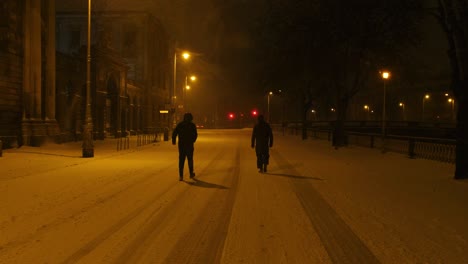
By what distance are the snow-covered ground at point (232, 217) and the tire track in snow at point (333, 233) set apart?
0.02 m

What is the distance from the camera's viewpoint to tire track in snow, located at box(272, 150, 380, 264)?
5910mm

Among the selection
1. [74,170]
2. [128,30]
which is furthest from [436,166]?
[128,30]

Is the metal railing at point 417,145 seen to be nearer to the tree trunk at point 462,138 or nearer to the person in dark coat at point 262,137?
the tree trunk at point 462,138

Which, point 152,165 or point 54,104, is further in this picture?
point 54,104

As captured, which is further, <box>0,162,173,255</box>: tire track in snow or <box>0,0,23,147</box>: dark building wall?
<box>0,0,23,147</box>: dark building wall

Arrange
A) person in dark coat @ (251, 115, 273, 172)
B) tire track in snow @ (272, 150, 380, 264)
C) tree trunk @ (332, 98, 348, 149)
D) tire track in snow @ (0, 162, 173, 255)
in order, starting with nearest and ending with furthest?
tire track in snow @ (272, 150, 380, 264)
tire track in snow @ (0, 162, 173, 255)
person in dark coat @ (251, 115, 273, 172)
tree trunk @ (332, 98, 348, 149)

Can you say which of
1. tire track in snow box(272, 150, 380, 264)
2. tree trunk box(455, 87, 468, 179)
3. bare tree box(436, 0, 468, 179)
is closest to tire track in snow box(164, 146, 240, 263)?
tire track in snow box(272, 150, 380, 264)

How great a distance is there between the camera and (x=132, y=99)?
175 ft

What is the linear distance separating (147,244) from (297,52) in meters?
30.5

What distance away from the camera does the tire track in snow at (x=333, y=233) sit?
5910 millimetres

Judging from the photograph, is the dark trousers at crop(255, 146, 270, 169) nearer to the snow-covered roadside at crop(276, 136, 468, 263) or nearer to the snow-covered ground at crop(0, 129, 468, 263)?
the snow-covered ground at crop(0, 129, 468, 263)

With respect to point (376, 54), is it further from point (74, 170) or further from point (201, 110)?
point (201, 110)

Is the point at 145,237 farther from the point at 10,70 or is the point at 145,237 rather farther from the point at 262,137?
the point at 10,70

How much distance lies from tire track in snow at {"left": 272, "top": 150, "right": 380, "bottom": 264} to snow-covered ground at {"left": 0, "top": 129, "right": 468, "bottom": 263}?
17 millimetres
